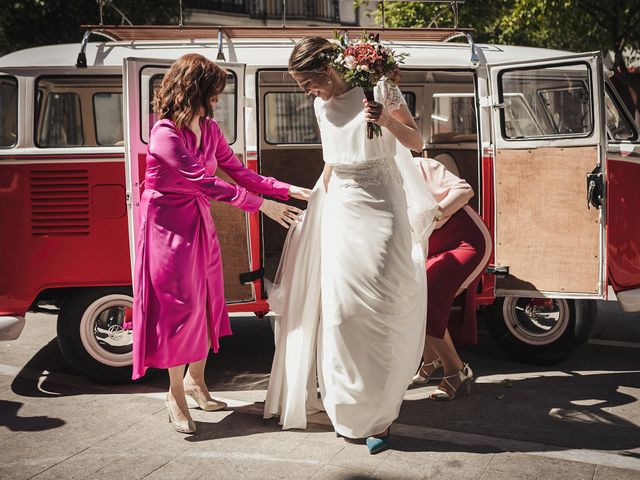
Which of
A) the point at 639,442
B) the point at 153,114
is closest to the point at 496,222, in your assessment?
the point at 639,442

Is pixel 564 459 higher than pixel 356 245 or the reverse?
the reverse

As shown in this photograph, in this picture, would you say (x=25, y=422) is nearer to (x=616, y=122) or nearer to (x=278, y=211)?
(x=278, y=211)

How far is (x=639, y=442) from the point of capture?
4422mm

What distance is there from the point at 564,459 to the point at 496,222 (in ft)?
6.97

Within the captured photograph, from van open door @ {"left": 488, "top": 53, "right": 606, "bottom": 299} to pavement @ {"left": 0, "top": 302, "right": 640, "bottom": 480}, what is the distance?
2.54 feet

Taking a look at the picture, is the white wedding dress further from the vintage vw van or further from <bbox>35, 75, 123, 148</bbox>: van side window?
<bbox>35, 75, 123, 148</bbox>: van side window

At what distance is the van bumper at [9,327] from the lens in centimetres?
530

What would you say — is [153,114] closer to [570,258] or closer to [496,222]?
[496,222]

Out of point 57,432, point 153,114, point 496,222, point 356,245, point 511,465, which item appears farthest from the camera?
point 496,222

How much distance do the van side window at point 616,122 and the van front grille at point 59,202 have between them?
155 inches

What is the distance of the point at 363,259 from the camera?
4.33 m

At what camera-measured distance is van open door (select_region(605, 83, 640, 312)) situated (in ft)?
18.4

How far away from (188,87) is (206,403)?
6.72ft

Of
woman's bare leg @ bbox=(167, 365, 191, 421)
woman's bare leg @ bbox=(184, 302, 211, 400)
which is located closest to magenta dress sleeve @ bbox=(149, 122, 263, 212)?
woman's bare leg @ bbox=(167, 365, 191, 421)
